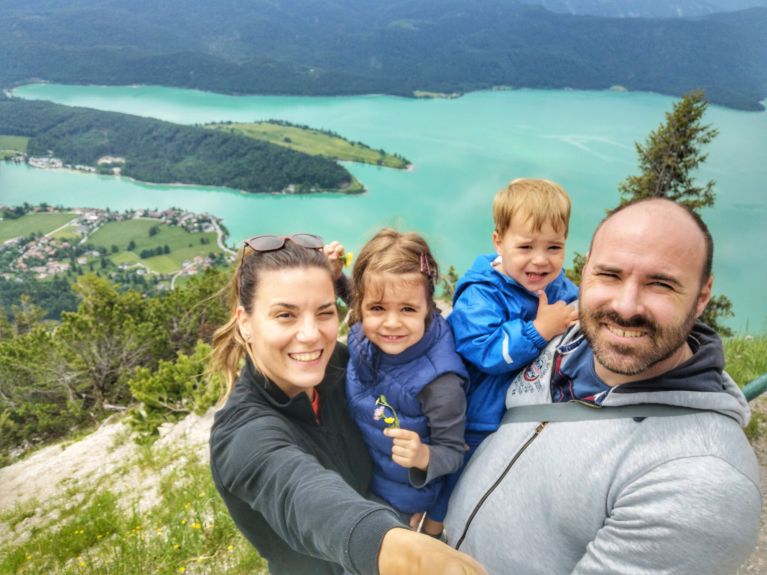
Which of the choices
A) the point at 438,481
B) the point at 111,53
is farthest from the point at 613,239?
the point at 111,53

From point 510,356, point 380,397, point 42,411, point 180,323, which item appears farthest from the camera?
point 180,323

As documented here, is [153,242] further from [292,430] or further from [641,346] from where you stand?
[641,346]

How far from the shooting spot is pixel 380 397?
2014 mm

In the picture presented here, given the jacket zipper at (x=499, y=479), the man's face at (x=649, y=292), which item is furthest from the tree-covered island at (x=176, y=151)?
the man's face at (x=649, y=292)

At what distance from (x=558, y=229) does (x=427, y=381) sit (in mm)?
969

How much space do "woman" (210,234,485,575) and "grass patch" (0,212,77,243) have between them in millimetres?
77611

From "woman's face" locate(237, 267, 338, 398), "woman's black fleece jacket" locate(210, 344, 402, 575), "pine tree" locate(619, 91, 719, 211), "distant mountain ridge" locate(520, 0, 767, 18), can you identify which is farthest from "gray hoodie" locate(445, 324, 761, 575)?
"distant mountain ridge" locate(520, 0, 767, 18)

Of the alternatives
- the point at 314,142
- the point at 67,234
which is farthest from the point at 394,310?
the point at 314,142

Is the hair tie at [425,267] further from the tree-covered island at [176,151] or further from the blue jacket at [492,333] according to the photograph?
the tree-covered island at [176,151]

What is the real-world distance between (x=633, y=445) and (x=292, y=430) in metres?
1.08

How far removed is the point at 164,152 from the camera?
86875mm

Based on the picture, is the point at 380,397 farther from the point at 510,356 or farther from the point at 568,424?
the point at 568,424

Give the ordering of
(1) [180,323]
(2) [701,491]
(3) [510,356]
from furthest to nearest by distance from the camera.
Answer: (1) [180,323] < (3) [510,356] < (2) [701,491]

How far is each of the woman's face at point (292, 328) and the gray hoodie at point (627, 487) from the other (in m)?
0.77
